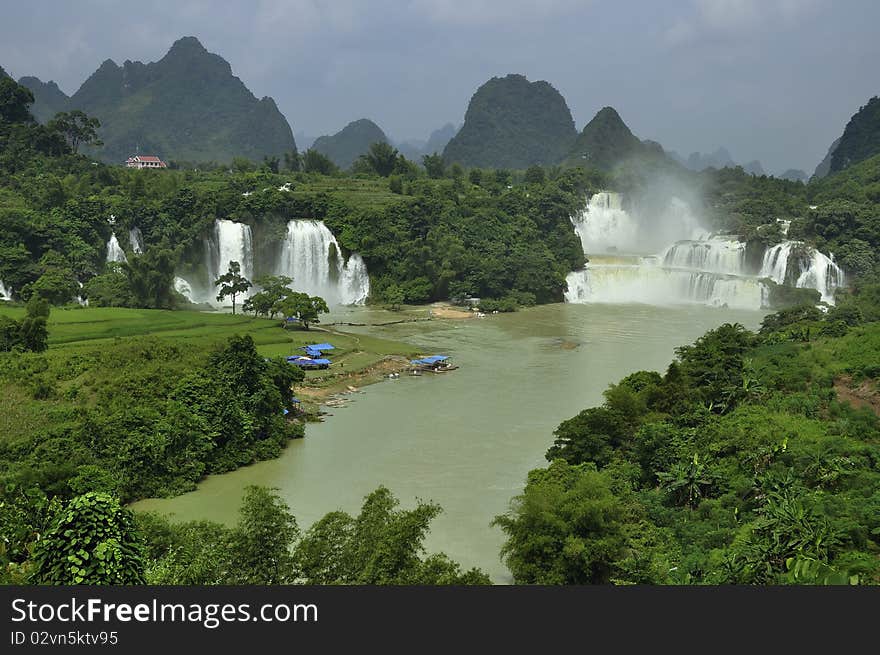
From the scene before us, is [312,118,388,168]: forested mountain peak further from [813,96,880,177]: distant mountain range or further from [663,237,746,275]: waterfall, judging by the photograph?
[663,237,746,275]: waterfall

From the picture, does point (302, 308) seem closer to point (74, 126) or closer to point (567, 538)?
point (567, 538)

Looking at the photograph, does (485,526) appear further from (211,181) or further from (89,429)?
(211,181)

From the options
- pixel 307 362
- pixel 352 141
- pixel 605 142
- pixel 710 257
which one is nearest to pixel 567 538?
pixel 307 362

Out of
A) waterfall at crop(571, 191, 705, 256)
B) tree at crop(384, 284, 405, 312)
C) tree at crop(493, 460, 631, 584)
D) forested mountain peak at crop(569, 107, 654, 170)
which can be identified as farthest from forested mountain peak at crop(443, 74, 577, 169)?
tree at crop(493, 460, 631, 584)

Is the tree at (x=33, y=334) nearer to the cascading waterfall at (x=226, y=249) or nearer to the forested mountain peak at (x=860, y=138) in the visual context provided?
the cascading waterfall at (x=226, y=249)

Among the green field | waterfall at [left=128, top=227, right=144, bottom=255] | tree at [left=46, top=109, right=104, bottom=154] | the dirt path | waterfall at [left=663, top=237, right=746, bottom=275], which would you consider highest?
tree at [left=46, top=109, right=104, bottom=154]

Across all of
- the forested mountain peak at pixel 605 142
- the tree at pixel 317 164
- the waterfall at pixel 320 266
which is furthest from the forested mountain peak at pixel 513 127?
the waterfall at pixel 320 266
